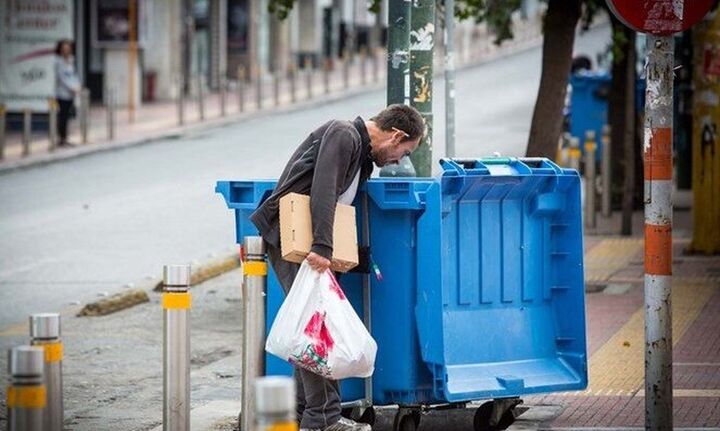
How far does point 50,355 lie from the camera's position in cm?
701

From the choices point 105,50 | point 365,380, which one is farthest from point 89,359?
point 105,50

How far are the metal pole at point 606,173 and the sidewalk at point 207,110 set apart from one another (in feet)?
33.4

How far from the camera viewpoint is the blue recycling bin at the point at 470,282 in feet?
29.9

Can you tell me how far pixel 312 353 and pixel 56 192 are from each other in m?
17.0

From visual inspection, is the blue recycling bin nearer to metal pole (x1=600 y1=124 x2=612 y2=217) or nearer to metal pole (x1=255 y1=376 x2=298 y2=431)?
metal pole (x1=255 y1=376 x2=298 y2=431)

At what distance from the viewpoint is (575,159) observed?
71.0 ft

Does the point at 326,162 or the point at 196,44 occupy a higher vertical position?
the point at 196,44

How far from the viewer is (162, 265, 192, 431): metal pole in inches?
329

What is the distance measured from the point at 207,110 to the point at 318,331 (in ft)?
109

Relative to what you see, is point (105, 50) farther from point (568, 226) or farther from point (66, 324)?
point (568, 226)

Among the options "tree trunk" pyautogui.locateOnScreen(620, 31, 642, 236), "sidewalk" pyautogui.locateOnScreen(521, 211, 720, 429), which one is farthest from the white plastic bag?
"tree trunk" pyautogui.locateOnScreen(620, 31, 642, 236)

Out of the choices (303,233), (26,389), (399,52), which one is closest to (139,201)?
(399,52)

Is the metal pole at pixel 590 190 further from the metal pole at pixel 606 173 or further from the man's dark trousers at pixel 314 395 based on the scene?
the man's dark trousers at pixel 314 395

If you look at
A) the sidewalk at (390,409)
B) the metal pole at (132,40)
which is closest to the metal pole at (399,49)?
the sidewalk at (390,409)
